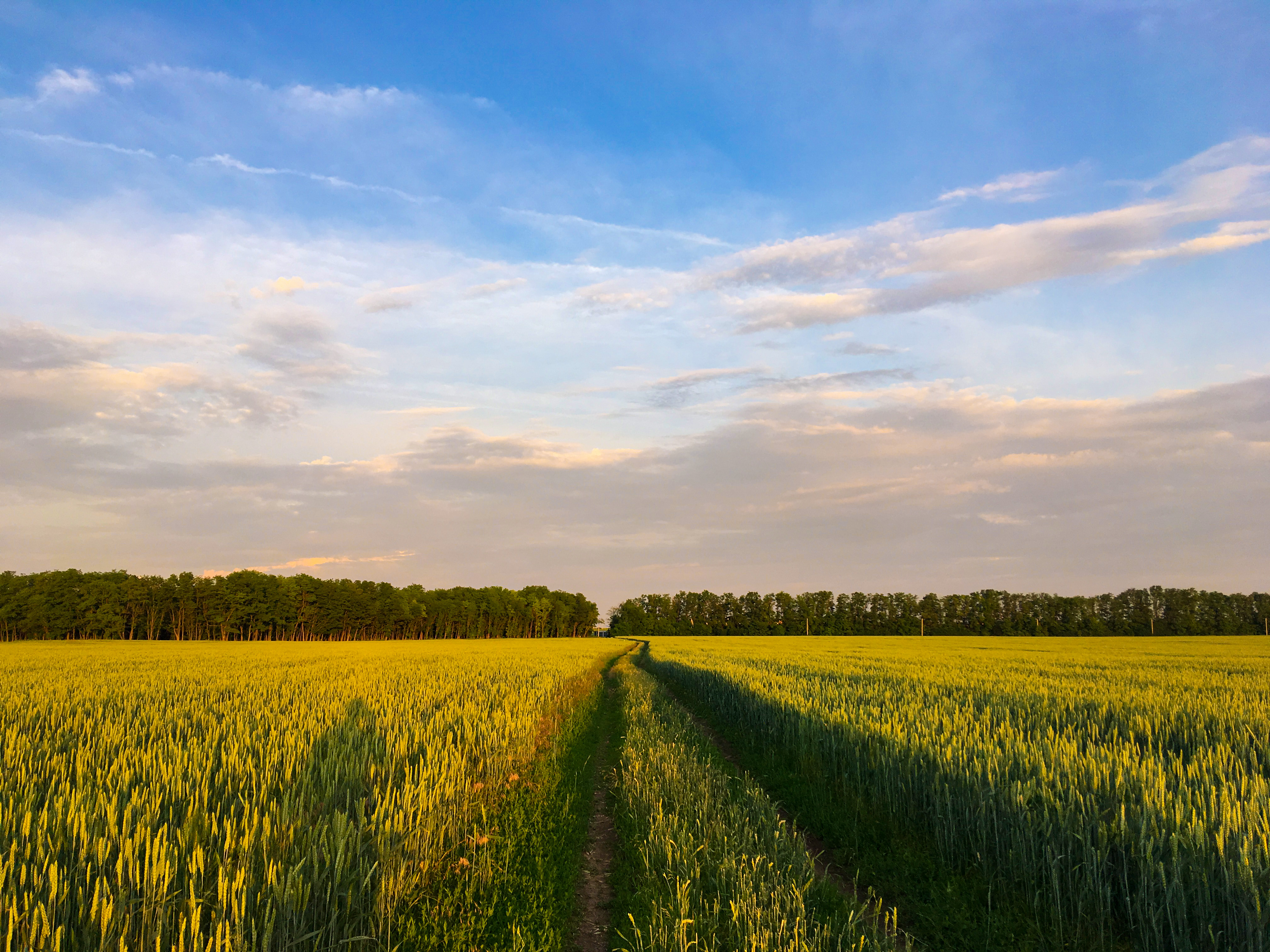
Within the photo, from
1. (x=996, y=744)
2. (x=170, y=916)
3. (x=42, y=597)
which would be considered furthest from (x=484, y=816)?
(x=42, y=597)

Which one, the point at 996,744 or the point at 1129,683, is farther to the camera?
the point at 1129,683

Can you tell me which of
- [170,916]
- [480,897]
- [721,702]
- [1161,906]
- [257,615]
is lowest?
[257,615]

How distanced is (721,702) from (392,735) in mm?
11919

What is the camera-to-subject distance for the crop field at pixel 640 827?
14.2 ft

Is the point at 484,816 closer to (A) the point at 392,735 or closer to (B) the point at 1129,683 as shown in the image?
(A) the point at 392,735

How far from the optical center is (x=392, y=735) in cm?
927

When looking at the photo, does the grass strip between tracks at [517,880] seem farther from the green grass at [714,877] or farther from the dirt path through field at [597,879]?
the green grass at [714,877]

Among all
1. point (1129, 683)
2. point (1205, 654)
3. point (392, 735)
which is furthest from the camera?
point (1205, 654)

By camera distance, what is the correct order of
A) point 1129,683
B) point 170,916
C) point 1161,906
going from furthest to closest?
point 1129,683
point 1161,906
point 170,916

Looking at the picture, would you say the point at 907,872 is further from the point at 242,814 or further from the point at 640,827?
the point at 242,814

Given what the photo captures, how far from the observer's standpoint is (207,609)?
3989 inches

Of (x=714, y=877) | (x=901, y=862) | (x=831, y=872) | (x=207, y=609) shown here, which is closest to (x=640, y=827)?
(x=714, y=877)

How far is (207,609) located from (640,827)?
119 metres

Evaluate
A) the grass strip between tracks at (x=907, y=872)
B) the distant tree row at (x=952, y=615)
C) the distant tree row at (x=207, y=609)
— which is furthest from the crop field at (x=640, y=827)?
the distant tree row at (x=952, y=615)
